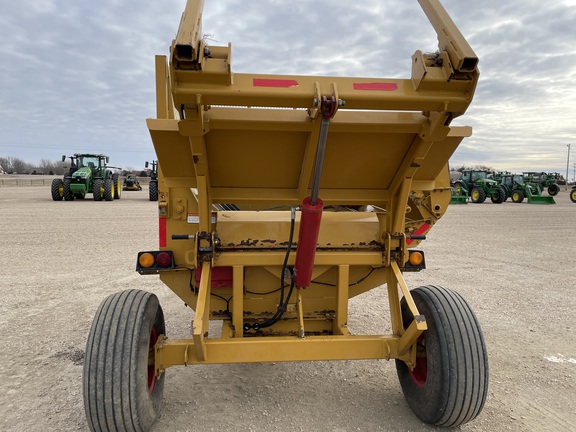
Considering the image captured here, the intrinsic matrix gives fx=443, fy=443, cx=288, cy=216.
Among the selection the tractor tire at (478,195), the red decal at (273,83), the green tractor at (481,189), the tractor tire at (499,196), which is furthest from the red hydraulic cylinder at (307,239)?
the tractor tire at (499,196)

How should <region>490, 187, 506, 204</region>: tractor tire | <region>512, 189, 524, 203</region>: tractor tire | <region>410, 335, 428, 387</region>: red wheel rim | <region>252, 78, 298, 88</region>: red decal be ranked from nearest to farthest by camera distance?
<region>252, 78, 298, 88</region>: red decal → <region>410, 335, 428, 387</region>: red wheel rim → <region>490, 187, 506, 204</region>: tractor tire → <region>512, 189, 524, 203</region>: tractor tire

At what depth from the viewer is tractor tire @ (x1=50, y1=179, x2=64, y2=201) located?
22844 millimetres

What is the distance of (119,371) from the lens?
2490mm

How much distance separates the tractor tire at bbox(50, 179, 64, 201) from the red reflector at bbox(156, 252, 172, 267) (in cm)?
2236

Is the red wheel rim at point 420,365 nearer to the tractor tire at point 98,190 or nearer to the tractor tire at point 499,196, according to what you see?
the tractor tire at point 98,190

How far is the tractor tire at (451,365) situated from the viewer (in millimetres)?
2686

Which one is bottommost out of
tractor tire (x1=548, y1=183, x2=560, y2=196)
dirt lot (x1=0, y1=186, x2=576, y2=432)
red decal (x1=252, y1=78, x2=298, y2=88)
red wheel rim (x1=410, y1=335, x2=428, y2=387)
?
dirt lot (x1=0, y1=186, x2=576, y2=432)

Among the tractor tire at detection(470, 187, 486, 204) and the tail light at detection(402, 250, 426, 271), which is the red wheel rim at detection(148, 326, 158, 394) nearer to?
the tail light at detection(402, 250, 426, 271)

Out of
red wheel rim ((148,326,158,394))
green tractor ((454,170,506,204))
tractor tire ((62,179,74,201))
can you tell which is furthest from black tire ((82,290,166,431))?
green tractor ((454,170,506,204))

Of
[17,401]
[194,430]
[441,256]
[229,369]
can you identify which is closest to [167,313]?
[229,369]

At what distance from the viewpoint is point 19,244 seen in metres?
9.57

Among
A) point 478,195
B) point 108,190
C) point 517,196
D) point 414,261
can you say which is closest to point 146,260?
point 414,261

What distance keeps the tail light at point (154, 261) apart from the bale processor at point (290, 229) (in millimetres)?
10

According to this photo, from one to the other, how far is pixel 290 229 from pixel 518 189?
30322 mm
